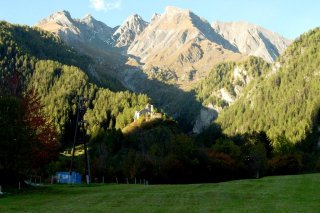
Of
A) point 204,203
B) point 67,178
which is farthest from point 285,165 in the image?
point 204,203

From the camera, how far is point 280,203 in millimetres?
33594

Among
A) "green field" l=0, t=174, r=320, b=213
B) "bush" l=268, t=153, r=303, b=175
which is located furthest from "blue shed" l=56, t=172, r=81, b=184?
"bush" l=268, t=153, r=303, b=175

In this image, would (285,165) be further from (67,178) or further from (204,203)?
(204,203)

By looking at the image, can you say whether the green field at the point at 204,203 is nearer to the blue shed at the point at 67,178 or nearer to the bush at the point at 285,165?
the blue shed at the point at 67,178

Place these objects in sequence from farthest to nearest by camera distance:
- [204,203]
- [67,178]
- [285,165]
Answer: [285,165] → [67,178] → [204,203]

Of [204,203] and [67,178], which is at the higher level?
[67,178]

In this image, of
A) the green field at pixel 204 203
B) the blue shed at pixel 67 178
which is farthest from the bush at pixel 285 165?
the green field at pixel 204 203

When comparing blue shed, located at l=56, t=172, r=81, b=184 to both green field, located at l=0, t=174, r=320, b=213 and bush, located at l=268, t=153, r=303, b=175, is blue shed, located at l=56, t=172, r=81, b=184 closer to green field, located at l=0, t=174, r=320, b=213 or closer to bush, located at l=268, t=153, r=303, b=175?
green field, located at l=0, t=174, r=320, b=213

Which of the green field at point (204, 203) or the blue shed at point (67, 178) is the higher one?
the blue shed at point (67, 178)

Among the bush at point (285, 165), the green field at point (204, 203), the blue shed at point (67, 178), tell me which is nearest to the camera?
the green field at point (204, 203)

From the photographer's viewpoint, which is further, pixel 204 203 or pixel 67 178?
pixel 67 178

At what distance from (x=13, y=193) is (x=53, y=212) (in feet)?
78.9

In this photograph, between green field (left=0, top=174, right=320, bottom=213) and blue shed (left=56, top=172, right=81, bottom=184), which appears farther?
blue shed (left=56, top=172, right=81, bottom=184)

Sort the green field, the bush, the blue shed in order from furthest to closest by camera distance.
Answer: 1. the bush
2. the blue shed
3. the green field
